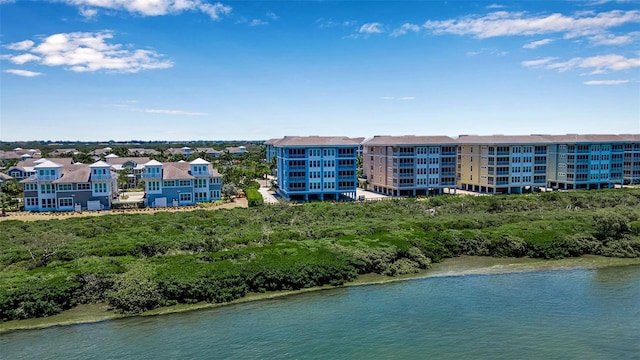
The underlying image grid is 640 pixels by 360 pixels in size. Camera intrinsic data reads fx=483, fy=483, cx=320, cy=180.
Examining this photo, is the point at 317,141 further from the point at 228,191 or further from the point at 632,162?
the point at 632,162

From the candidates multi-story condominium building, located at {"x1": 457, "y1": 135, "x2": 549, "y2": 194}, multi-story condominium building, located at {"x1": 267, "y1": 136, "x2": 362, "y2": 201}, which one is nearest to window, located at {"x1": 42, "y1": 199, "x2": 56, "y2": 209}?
multi-story condominium building, located at {"x1": 267, "y1": 136, "x2": 362, "y2": 201}

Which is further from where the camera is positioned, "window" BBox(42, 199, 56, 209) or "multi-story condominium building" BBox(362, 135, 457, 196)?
"multi-story condominium building" BBox(362, 135, 457, 196)

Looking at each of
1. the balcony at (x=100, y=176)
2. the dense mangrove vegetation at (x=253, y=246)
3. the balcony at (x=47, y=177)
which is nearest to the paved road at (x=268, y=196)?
the dense mangrove vegetation at (x=253, y=246)

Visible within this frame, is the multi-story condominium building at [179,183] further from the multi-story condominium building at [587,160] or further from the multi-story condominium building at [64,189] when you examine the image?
the multi-story condominium building at [587,160]

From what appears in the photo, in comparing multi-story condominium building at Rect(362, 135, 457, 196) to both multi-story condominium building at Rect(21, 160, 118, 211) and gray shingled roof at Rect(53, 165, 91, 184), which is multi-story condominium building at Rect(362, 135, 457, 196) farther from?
gray shingled roof at Rect(53, 165, 91, 184)

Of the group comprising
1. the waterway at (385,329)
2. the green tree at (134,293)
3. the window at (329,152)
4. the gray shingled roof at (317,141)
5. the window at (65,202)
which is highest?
the gray shingled roof at (317,141)

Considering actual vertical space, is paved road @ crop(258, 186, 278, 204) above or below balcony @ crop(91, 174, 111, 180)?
below
